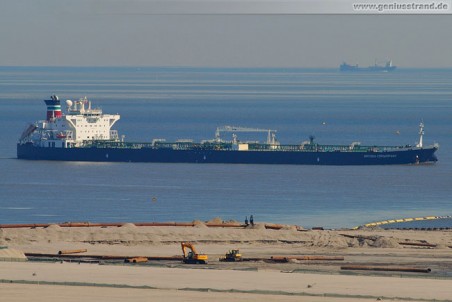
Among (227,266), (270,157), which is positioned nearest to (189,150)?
(270,157)

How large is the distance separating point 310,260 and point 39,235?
1147 cm

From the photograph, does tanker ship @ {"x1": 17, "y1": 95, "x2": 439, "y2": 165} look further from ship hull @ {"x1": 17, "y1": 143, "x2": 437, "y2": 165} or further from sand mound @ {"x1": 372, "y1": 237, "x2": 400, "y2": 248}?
sand mound @ {"x1": 372, "y1": 237, "x2": 400, "y2": 248}

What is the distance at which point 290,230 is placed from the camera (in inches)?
2056

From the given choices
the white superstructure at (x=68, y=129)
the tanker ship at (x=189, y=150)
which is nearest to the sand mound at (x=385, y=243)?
the tanker ship at (x=189, y=150)

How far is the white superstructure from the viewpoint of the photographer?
408ft

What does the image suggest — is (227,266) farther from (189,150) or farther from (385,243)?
(189,150)

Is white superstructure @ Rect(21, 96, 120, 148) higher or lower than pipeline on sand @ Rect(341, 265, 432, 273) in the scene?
higher

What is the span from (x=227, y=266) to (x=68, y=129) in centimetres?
8693

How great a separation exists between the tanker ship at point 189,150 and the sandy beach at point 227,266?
57.3m

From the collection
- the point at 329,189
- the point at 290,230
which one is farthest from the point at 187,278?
the point at 329,189

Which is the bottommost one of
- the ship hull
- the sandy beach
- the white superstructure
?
the sandy beach

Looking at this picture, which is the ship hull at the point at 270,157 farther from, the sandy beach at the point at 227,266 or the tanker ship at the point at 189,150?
the sandy beach at the point at 227,266

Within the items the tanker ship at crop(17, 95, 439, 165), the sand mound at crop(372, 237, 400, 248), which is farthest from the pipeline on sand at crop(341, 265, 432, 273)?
the tanker ship at crop(17, 95, 439, 165)

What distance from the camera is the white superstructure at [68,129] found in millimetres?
124375
